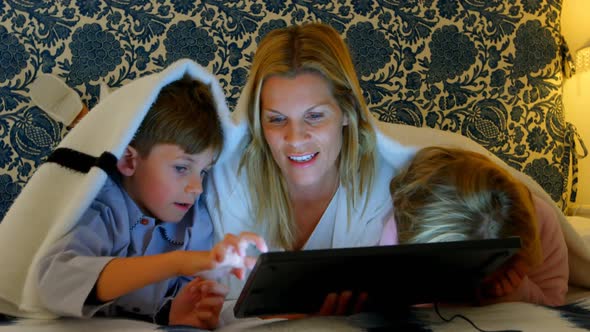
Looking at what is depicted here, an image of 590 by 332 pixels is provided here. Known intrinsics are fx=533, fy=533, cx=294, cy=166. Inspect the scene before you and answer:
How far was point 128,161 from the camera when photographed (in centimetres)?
115

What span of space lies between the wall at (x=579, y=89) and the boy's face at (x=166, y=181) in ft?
5.40

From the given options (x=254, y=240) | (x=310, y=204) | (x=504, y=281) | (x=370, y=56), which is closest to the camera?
(x=254, y=240)

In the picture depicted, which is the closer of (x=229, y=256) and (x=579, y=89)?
(x=229, y=256)

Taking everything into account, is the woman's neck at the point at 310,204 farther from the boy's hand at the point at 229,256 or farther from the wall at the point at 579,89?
the wall at the point at 579,89

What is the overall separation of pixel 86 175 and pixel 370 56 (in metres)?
1.18

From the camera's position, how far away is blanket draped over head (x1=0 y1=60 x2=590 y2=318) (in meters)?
0.96

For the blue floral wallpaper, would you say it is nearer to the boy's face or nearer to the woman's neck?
the woman's neck

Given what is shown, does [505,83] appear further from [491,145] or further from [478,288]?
[478,288]

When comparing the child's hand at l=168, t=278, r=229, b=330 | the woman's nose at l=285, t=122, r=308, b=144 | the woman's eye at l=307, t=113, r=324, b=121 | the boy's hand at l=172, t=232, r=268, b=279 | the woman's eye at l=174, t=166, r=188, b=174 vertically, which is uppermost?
the woman's eye at l=307, t=113, r=324, b=121

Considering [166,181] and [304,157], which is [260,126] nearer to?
[304,157]

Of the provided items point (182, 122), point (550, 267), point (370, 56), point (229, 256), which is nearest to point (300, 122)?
point (182, 122)

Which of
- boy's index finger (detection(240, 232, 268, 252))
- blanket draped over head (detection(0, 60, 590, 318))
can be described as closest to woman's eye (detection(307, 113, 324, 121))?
blanket draped over head (detection(0, 60, 590, 318))

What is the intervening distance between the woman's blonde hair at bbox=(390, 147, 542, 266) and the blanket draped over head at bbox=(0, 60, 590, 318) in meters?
0.18

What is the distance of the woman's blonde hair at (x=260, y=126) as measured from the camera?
47.3 inches
